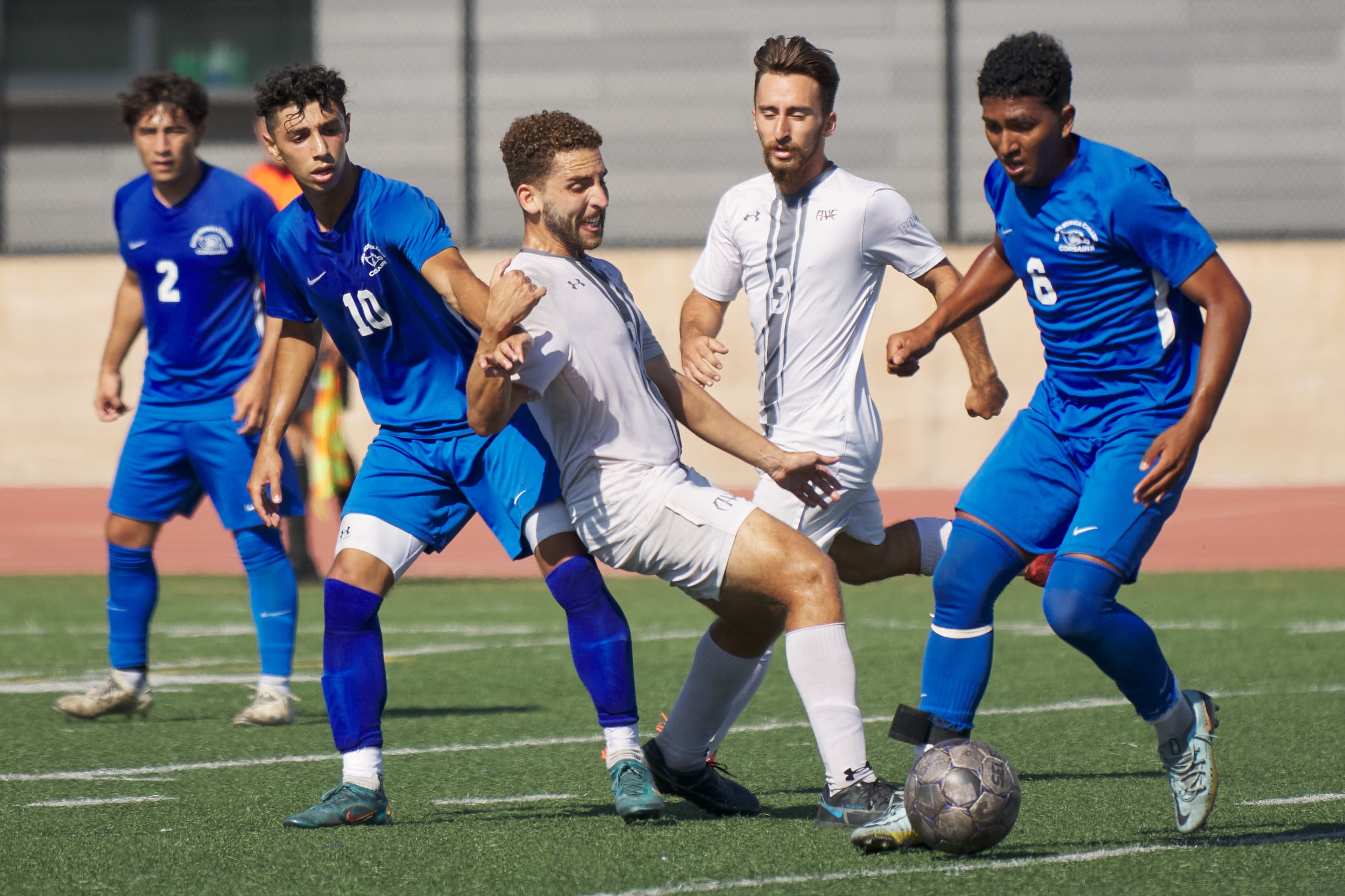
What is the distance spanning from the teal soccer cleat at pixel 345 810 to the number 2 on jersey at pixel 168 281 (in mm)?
2998

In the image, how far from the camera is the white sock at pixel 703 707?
530cm

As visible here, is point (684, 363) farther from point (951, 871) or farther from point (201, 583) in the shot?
point (201, 583)

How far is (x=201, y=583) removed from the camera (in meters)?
12.3

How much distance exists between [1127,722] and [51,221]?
18888 millimetres

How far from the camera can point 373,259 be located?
518 centimetres

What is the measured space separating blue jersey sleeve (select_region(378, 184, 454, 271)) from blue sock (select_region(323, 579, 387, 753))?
95 cm

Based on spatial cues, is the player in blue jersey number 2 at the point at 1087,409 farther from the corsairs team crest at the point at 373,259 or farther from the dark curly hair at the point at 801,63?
the corsairs team crest at the point at 373,259

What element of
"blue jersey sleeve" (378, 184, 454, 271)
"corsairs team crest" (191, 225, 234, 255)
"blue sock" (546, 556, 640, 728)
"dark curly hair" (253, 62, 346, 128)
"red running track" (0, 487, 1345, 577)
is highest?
"dark curly hair" (253, 62, 346, 128)

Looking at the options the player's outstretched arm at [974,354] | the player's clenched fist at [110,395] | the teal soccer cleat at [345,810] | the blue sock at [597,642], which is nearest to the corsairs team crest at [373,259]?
the blue sock at [597,642]

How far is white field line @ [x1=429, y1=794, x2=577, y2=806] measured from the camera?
211 inches

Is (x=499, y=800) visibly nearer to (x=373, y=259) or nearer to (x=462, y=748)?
(x=462, y=748)

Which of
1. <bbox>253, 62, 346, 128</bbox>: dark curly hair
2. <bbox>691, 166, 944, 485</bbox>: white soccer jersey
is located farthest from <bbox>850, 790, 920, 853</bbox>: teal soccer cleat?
<bbox>253, 62, 346, 128</bbox>: dark curly hair

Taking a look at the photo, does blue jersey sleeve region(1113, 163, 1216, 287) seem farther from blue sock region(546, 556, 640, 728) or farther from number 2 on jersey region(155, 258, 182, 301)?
number 2 on jersey region(155, 258, 182, 301)

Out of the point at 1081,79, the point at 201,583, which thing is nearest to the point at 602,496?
the point at 201,583
